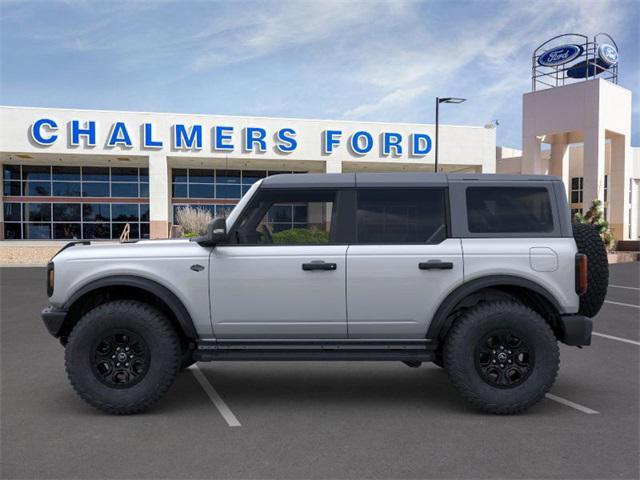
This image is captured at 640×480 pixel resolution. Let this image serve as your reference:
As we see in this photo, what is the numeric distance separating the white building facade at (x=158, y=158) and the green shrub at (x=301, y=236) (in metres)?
25.7

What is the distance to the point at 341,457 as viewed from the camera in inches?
153

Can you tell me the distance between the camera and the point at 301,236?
4.95m

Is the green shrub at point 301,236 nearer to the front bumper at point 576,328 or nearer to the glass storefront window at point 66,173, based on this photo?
the front bumper at point 576,328

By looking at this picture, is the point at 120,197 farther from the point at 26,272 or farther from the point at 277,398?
the point at 277,398

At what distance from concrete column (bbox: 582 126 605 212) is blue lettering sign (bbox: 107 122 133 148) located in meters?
24.0

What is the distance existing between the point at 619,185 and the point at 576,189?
866 centimetres

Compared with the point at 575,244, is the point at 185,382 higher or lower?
lower

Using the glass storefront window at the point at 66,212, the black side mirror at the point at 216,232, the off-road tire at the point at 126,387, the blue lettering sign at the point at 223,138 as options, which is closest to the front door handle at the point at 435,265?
the black side mirror at the point at 216,232

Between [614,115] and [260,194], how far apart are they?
30585mm

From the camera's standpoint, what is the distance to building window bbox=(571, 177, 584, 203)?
3959 cm

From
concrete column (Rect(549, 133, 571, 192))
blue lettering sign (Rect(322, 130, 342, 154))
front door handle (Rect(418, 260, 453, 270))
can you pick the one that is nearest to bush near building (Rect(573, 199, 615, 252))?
concrete column (Rect(549, 133, 571, 192))

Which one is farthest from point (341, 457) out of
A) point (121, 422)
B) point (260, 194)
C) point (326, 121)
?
point (326, 121)

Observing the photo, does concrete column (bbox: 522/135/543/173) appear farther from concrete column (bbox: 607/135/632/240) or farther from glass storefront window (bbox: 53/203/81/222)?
glass storefront window (bbox: 53/203/81/222)

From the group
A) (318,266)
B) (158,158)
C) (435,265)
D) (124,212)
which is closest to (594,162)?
(158,158)
